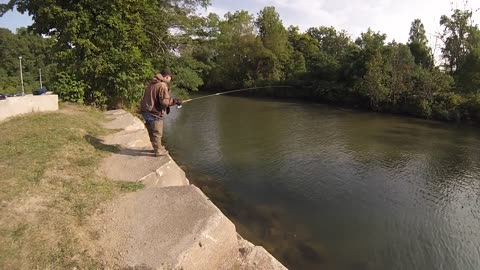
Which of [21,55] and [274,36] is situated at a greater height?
[274,36]

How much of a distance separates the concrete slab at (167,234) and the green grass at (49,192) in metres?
0.30

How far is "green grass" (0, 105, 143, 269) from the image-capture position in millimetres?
4367

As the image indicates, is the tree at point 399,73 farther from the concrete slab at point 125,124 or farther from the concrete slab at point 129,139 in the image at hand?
the concrete slab at point 129,139

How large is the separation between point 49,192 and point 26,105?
6.78 meters

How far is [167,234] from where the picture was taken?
494 centimetres

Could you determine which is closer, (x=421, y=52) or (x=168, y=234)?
(x=168, y=234)

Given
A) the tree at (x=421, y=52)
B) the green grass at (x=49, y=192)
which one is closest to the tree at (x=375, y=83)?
the tree at (x=421, y=52)

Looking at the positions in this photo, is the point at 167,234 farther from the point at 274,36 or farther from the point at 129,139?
the point at 274,36

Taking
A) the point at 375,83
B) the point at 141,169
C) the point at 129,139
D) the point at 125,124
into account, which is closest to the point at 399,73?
the point at 375,83

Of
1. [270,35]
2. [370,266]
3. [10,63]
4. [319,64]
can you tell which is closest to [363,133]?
[370,266]

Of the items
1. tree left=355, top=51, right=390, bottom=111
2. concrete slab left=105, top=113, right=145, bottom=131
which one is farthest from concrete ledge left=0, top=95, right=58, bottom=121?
tree left=355, top=51, right=390, bottom=111

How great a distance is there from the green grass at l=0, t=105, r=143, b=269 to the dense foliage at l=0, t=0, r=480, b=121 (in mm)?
6040

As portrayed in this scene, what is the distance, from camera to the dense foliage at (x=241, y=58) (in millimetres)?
15000

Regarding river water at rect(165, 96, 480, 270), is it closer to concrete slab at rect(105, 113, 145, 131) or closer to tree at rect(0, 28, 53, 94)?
concrete slab at rect(105, 113, 145, 131)
